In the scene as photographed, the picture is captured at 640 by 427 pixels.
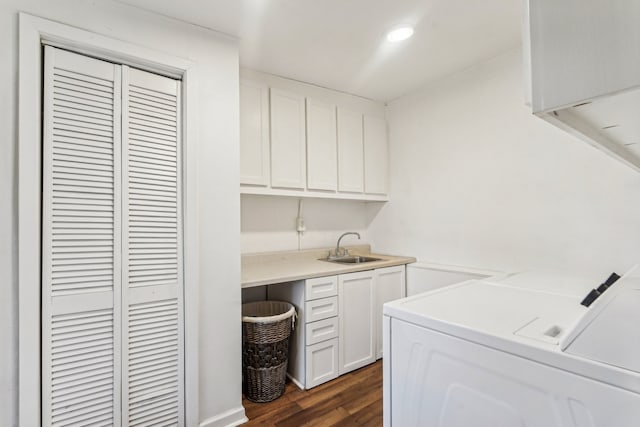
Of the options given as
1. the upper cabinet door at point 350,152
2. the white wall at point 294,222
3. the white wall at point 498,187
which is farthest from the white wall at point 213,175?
the white wall at point 498,187

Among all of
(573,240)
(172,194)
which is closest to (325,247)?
(172,194)

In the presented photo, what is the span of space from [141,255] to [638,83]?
1811 millimetres

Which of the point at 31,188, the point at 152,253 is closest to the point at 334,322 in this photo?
the point at 152,253

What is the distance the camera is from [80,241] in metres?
1.41

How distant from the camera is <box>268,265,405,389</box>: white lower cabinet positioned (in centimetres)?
213

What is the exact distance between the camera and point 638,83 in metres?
0.39

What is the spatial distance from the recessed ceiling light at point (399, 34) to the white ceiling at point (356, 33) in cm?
5

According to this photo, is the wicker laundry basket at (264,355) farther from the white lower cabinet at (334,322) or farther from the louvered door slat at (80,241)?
the louvered door slat at (80,241)

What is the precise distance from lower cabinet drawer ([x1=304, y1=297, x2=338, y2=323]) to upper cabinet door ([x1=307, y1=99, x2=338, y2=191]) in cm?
92

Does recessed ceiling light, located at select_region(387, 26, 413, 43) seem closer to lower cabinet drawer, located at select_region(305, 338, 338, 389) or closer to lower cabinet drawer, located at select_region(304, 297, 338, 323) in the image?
lower cabinet drawer, located at select_region(304, 297, 338, 323)

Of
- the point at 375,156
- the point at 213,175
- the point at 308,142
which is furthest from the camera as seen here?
the point at 375,156

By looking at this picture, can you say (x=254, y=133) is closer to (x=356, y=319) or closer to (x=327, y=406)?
(x=356, y=319)

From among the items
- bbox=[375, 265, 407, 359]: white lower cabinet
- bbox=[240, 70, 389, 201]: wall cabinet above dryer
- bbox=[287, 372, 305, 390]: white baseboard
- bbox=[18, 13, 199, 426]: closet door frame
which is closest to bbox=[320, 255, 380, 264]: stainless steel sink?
bbox=[375, 265, 407, 359]: white lower cabinet

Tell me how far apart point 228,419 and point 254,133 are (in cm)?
187
